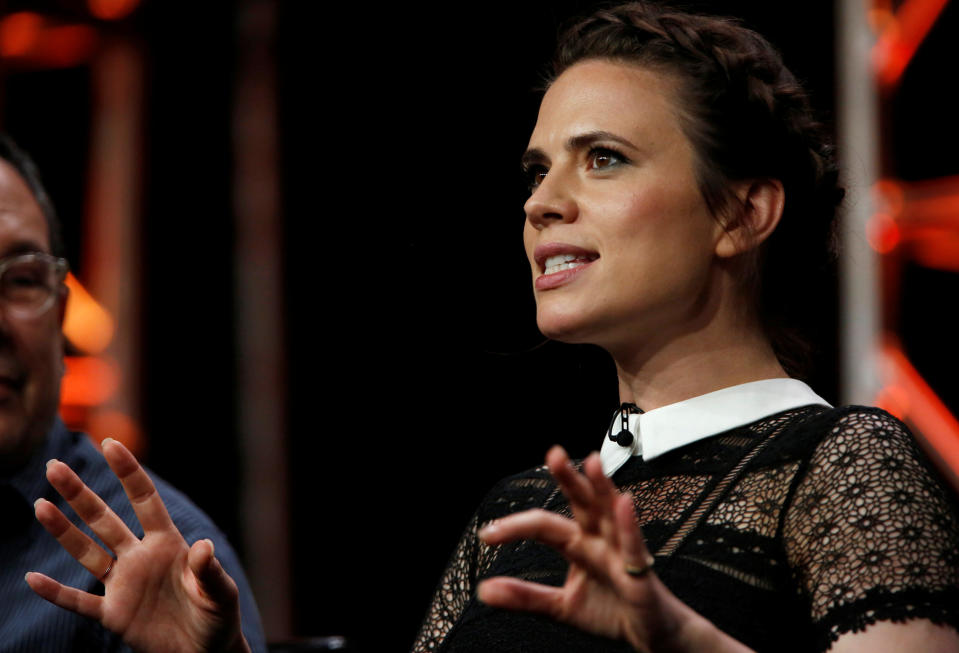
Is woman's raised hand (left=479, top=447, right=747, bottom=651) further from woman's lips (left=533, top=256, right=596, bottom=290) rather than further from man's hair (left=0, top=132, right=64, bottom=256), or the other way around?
man's hair (left=0, top=132, right=64, bottom=256)

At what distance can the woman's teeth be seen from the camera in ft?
4.75

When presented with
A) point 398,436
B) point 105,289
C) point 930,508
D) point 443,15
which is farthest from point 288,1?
point 930,508

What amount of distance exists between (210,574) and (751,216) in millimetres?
863

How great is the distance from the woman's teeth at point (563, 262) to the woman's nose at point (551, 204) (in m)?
0.05

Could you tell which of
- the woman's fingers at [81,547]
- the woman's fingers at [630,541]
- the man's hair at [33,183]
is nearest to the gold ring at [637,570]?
the woman's fingers at [630,541]

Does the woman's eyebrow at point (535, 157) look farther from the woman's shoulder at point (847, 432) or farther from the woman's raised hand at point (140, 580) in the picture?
the woman's raised hand at point (140, 580)


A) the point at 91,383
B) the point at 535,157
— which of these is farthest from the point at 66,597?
the point at 91,383

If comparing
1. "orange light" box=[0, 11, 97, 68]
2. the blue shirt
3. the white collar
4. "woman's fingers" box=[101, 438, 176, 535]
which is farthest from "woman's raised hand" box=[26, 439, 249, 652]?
"orange light" box=[0, 11, 97, 68]

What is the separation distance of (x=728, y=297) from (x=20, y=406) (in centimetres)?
119

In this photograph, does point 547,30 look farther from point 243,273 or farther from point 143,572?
point 143,572

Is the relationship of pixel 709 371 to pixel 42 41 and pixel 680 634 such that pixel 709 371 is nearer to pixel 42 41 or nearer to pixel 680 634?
pixel 680 634

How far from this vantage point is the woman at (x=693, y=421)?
1.17m

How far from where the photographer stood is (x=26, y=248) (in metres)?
1.88

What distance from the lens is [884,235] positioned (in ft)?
8.60
